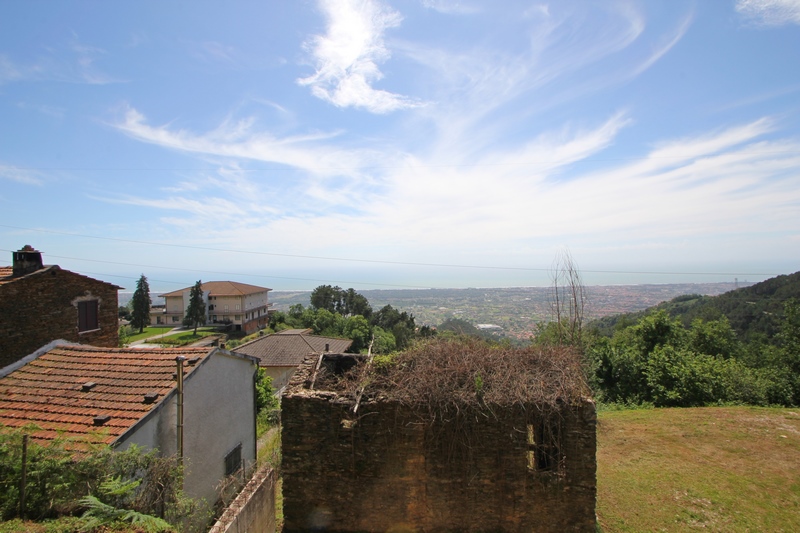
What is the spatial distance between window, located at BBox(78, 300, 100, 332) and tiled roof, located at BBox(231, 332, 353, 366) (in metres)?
18.1

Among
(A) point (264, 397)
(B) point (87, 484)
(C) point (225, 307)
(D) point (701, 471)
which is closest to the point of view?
(B) point (87, 484)

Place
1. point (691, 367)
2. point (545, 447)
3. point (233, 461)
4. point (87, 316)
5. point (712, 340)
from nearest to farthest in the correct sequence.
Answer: point (545, 447)
point (233, 461)
point (87, 316)
point (691, 367)
point (712, 340)

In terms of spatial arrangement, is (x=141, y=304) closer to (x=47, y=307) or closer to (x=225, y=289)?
(x=225, y=289)

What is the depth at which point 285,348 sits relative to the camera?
105 feet

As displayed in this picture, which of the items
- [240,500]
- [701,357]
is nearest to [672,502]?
[240,500]

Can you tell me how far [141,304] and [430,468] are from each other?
54.4 m

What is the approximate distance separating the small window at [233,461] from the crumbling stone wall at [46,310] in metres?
5.52

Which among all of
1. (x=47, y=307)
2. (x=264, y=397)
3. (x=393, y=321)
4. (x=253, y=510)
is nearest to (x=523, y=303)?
(x=393, y=321)

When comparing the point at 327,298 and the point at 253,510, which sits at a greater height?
the point at 327,298

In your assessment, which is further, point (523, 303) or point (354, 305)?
point (354, 305)

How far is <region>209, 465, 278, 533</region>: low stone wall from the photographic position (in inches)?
215

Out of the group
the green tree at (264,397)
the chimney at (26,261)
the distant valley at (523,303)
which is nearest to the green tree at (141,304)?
the green tree at (264,397)

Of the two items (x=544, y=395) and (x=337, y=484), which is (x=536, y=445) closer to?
(x=544, y=395)

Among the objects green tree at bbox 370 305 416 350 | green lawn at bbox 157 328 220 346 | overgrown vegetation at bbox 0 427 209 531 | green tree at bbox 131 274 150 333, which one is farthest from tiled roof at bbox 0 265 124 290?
green tree at bbox 370 305 416 350
